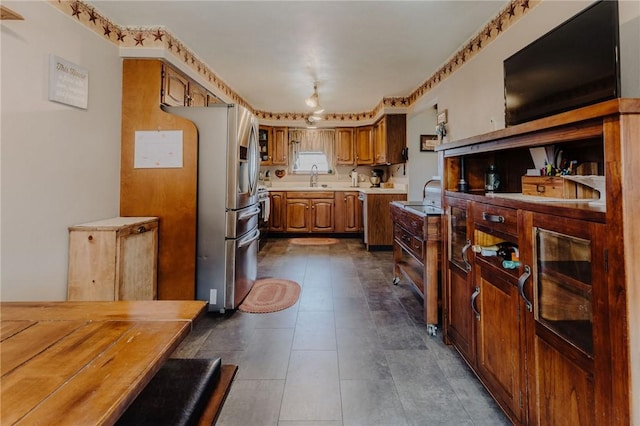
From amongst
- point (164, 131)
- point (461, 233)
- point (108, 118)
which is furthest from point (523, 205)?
point (108, 118)

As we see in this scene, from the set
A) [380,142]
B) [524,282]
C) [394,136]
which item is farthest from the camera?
[380,142]

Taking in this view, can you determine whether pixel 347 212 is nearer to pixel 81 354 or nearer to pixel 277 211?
pixel 277 211

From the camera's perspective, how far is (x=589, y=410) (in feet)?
2.87

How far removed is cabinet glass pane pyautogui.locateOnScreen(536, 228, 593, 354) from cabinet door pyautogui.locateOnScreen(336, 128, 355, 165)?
509 centimetres

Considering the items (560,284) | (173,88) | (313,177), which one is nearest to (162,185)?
(173,88)

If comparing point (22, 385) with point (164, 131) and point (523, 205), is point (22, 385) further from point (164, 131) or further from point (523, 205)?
point (164, 131)

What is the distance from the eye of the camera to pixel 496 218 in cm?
136

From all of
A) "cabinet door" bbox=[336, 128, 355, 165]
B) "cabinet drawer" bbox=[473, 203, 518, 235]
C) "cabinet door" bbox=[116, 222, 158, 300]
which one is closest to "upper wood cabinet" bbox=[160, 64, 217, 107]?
"cabinet door" bbox=[116, 222, 158, 300]

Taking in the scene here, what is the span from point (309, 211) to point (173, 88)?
344cm

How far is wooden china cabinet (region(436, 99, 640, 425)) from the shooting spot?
0.76 meters

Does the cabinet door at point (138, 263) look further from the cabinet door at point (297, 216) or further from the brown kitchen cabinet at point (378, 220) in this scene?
the cabinet door at point (297, 216)

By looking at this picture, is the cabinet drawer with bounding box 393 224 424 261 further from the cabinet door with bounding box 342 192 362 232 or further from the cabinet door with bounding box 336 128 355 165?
the cabinet door with bounding box 336 128 355 165

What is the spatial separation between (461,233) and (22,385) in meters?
1.93

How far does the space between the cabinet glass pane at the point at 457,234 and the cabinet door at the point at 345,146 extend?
431cm
